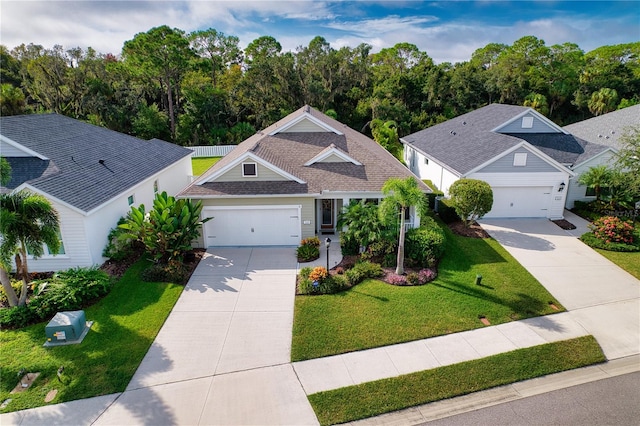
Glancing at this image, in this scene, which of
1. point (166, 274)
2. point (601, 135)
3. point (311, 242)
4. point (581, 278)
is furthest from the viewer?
point (601, 135)

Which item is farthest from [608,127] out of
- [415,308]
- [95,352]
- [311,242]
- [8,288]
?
[8,288]

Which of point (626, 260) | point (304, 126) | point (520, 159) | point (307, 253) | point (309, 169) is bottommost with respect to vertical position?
point (626, 260)

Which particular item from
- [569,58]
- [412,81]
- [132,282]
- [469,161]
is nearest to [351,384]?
[132,282]

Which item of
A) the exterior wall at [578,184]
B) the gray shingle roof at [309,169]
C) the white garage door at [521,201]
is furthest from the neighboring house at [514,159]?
the gray shingle roof at [309,169]

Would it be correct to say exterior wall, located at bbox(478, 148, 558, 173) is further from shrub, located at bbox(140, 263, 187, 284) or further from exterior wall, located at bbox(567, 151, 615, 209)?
shrub, located at bbox(140, 263, 187, 284)

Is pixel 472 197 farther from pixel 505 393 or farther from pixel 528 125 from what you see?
pixel 505 393

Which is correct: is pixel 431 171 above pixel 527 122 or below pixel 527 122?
below
